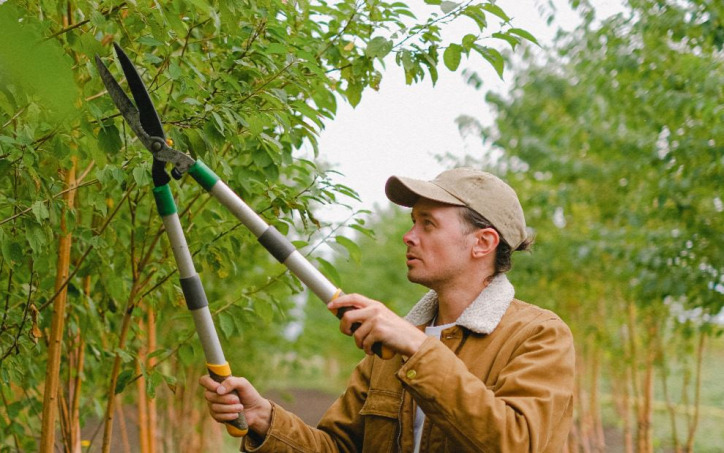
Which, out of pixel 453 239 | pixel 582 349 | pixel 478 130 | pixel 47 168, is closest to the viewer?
pixel 453 239

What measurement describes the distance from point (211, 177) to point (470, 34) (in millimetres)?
1233

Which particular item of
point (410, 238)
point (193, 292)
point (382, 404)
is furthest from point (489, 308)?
point (193, 292)

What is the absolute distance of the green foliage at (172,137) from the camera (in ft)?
7.36

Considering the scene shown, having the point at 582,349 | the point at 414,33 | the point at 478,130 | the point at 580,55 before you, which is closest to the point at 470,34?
the point at 414,33

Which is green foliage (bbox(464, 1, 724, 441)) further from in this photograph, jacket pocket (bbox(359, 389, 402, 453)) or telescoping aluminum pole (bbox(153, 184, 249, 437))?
telescoping aluminum pole (bbox(153, 184, 249, 437))

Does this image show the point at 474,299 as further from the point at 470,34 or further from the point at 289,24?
the point at 289,24

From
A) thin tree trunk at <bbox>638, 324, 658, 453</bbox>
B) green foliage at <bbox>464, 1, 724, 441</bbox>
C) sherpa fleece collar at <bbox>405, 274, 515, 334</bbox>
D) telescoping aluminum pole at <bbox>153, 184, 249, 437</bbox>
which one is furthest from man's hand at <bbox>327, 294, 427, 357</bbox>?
thin tree trunk at <bbox>638, 324, 658, 453</bbox>

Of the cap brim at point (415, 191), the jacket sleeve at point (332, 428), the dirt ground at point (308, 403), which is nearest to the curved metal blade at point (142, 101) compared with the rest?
the cap brim at point (415, 191)

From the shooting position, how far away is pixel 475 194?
2455 mm

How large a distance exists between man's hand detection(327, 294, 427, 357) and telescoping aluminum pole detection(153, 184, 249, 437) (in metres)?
0.35

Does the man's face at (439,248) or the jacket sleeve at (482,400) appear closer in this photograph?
the jacket sleeve at (482,400)

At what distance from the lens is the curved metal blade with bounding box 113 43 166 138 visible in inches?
74.2

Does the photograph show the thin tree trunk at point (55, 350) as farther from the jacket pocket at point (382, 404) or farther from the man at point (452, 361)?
the jacket pocket at point (382, 404)

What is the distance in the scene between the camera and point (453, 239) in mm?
2434
